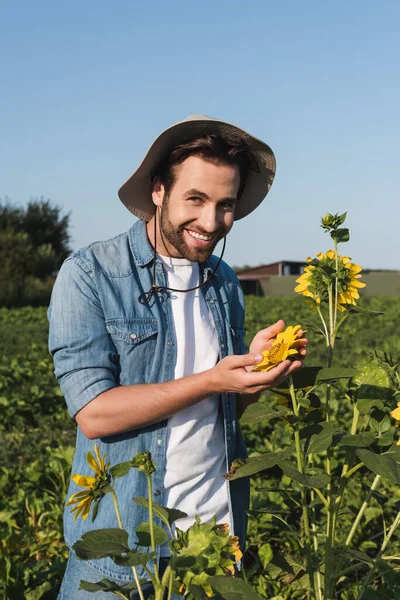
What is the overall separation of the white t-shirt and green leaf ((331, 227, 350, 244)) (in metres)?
0.62

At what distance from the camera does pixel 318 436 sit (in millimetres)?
1311

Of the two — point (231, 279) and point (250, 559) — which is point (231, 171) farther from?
point (250, 559)

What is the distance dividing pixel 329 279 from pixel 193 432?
2.16 feet

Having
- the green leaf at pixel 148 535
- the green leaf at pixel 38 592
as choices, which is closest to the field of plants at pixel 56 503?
the green leaf at pixel 38 592

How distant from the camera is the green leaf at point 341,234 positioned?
1547 mm

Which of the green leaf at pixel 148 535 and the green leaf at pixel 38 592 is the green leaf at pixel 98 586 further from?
the green leaf at pixel 38 592

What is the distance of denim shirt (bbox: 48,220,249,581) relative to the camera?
1785mm

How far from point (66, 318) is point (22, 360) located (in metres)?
7.34

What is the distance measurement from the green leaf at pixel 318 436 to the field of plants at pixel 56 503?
2.4 inches

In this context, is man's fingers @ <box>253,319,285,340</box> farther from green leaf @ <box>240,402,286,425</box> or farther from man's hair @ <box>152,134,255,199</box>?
man's hair @ <box>152,134,255,199</box>

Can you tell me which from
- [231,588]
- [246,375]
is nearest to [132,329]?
[246,375]

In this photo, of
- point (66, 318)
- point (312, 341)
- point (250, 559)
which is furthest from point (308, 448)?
point (312, 341)

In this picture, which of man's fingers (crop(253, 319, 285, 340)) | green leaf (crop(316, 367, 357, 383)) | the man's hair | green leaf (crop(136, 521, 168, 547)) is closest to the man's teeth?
the man's hair

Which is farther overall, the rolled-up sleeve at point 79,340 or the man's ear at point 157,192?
the man's ear at point 157,192
